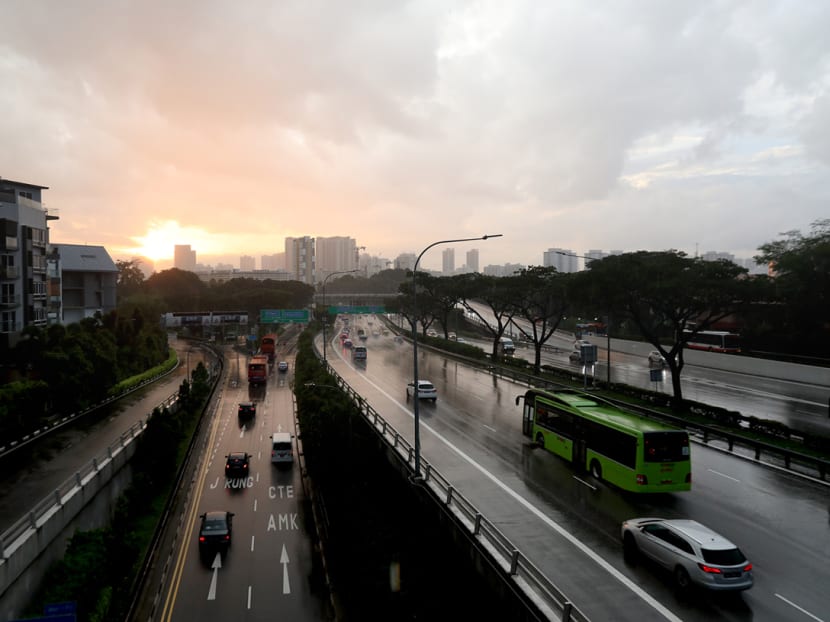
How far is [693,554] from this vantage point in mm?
13258

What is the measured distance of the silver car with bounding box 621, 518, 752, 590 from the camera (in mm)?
12875

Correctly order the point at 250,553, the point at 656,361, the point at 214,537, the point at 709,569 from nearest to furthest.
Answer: the point at 709,569
the point at 214,537
the point at 250,553
the point at 656,361

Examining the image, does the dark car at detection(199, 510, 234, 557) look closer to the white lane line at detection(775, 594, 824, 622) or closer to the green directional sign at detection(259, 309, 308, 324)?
the white lane line at detection(775, 594, 824, 622)

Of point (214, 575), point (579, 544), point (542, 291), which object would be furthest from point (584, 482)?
point (542, 291)

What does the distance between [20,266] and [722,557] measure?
57.8m

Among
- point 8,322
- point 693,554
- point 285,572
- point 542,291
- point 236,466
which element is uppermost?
point 542,291

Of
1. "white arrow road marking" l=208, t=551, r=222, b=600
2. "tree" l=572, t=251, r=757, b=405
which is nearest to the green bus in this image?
"tree" l=572, t=251, r=757, b=405

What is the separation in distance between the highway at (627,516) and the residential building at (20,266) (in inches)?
1463

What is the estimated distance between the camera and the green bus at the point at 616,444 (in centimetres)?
1917

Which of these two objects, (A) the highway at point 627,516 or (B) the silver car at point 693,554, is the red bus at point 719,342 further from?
(B) the silver car at point 693,554

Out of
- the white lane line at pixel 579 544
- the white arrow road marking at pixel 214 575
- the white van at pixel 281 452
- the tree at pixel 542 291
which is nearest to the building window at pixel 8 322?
the white van at pixel 281 452

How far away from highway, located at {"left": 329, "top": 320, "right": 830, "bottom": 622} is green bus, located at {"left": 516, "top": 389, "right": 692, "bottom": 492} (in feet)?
2.20

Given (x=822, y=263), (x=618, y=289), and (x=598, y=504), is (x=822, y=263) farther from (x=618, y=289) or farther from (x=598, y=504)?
(x=598, y=504)

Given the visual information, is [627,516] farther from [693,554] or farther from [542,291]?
[542,291]
